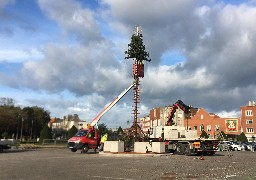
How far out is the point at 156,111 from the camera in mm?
153250

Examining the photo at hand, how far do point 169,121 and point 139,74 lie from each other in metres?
5.74

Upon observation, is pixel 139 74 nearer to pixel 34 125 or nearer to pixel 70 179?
pixel 70 179

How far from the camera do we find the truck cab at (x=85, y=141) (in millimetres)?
32719

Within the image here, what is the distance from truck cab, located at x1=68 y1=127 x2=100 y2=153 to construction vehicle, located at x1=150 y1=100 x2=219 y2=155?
556 cm

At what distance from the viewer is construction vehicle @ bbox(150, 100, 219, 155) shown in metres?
29.5

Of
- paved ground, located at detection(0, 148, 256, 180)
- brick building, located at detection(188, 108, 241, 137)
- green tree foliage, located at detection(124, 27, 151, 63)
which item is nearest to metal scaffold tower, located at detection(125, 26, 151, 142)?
green tree foliage, located at detection(124, 27, 151, 63)

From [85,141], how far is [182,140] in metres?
9.28

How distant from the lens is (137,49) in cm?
3412

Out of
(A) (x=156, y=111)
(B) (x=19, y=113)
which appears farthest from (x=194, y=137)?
(A) (x=156, y=111)

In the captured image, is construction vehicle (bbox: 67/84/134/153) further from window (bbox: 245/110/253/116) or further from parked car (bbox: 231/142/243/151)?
window (bbox: 245/110/253/116)

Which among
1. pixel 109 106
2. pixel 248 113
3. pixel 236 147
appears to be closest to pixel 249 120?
pixel 248 113

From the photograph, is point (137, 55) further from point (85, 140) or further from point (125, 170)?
point (125, 170)

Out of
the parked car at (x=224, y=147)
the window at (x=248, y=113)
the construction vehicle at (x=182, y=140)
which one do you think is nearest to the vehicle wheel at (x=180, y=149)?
the construction vehicle at (x=182, y=140)

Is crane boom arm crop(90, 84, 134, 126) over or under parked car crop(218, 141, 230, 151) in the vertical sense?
over
